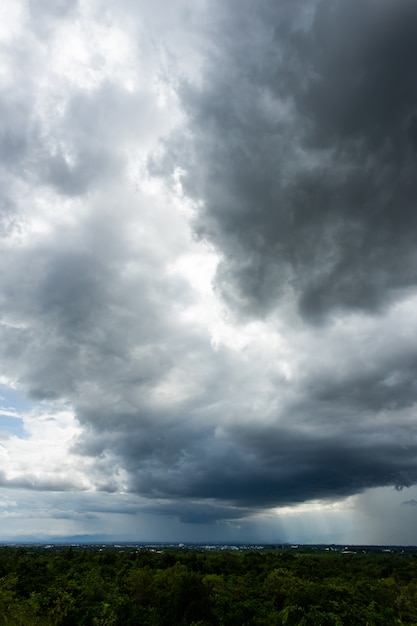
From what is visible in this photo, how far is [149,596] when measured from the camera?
200ft

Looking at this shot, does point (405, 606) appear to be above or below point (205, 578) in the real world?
below

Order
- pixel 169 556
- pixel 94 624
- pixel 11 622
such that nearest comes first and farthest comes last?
pixel 11 622 < pixel 94 624 < pixel 169 556

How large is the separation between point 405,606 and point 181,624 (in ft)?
144

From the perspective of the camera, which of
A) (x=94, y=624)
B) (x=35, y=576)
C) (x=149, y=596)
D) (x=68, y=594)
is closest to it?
(x=94, y=624)

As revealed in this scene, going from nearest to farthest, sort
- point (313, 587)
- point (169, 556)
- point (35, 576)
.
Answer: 1. point (313, 587)
2. point (35, 576)
3. point (169, 556)

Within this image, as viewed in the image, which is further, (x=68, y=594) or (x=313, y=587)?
(x=313, y=587)

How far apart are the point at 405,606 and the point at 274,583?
2219 centimetres

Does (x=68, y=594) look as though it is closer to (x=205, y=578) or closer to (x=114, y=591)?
(x=114, y=591)

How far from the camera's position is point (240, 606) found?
58281 mm

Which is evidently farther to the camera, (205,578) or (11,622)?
(205,578)

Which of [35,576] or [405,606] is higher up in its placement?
[35,576]

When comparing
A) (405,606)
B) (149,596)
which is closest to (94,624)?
(149,596)

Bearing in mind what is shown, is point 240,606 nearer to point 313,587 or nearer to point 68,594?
point 313,587

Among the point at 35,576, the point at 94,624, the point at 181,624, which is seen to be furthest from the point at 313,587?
the point at 35,576
